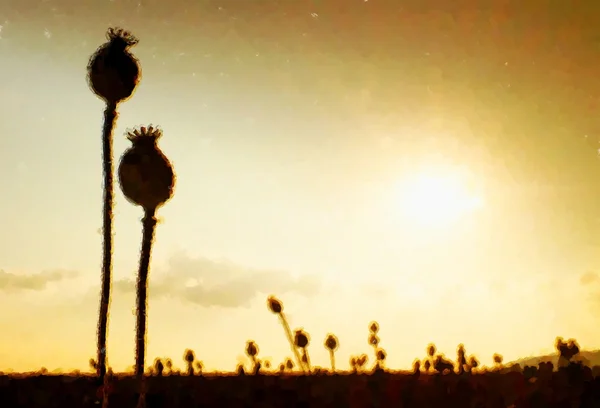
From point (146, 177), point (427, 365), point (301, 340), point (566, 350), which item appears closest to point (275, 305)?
point (301, 340)

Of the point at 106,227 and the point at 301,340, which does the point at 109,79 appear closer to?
the point at 106,227

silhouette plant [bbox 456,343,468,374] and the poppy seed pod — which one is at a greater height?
the poppy seed pod

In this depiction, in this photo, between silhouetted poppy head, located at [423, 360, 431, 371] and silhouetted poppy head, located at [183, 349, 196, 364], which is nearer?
silhouetted poppy head, located at [423, 360, 431, 371]

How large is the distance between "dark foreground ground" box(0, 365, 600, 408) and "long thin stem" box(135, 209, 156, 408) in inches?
31.3

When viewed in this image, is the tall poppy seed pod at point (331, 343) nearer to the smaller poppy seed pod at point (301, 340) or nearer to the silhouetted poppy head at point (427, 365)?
the smaller poppy seed pod at point (301, 340)

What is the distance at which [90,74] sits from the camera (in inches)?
741

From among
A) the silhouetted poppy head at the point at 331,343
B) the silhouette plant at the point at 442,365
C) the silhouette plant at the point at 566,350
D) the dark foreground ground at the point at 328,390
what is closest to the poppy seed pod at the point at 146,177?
the dark foreground ground at the point at 328,390

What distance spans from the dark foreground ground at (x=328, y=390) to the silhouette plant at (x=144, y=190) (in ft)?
4.55

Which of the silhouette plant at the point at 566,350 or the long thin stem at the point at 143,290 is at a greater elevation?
the long thin stem at the point at 143,290

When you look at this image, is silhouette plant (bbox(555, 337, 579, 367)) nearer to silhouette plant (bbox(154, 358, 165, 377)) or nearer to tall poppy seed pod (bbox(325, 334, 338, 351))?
silhouette plant (bbox(154, 358, 165, 377))

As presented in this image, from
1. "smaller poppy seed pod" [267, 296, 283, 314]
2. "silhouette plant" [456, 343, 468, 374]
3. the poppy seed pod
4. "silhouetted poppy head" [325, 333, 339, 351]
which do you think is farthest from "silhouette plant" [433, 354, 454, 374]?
"silhouetted poppy head" [325, 333, 339, 351]

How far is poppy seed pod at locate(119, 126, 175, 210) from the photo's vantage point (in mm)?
16469

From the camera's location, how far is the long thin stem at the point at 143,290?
53.2 feet

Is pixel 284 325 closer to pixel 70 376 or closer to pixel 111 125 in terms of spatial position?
pixel 70 376
